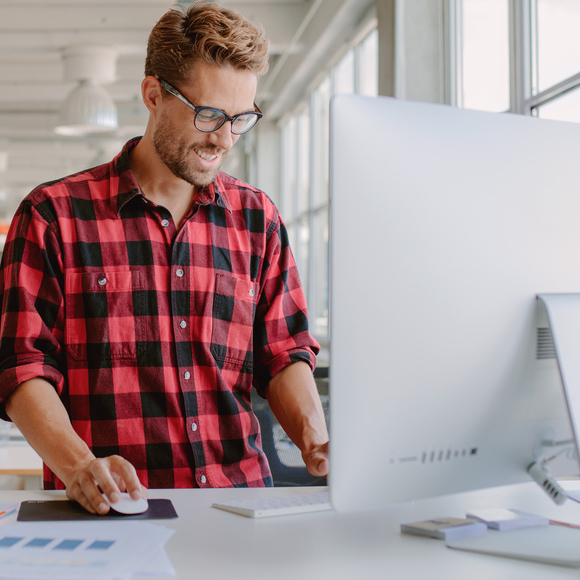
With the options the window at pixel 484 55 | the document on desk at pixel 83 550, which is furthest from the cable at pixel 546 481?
the window at pixel 484 55

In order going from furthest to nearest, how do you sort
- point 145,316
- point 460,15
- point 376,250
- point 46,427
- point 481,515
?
point 460,15 → point 145,316 → point 46,427 → point 481,515 → point 376,250

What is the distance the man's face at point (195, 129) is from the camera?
1491mm

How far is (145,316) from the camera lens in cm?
148

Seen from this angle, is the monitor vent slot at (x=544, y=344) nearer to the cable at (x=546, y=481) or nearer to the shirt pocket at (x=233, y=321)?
the cable at (x=546, y=481)

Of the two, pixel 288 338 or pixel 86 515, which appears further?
pixel 288 338

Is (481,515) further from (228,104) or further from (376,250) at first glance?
(228,104)

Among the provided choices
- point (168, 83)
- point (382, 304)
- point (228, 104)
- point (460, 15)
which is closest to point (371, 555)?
point (382, 304)

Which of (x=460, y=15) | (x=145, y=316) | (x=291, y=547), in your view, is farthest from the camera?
(x=460, y=15)

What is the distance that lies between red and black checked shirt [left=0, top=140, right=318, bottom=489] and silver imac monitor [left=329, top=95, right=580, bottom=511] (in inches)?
28.3

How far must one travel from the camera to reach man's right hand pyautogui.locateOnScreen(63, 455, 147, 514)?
105 centimetres

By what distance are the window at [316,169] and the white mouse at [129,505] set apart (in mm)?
5240

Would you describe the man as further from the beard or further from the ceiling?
the ceiling

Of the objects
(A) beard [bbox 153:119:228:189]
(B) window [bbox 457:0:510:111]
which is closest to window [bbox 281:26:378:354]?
(B) window [bbox 457:0:510:111]

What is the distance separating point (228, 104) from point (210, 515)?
33.0 inches
